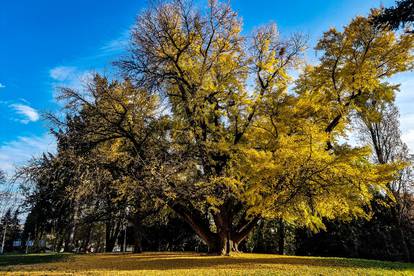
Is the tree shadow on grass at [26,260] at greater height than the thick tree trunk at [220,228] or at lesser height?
lesser

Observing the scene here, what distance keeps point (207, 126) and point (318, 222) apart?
22.4 feet

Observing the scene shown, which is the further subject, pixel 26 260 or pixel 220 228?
pixel 26 260

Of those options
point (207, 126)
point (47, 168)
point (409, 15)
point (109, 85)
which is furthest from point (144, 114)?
point (409, 15)

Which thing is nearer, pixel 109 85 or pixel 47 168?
pixel 47 168

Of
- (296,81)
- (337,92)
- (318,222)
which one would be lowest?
(318,222)

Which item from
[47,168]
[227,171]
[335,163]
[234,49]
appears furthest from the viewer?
[234,49]

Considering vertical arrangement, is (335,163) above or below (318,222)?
above

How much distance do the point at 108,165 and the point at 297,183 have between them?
7684 millimetres

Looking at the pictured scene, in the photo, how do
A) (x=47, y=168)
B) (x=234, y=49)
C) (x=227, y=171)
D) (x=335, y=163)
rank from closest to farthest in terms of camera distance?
(x=335, y=163) → (x=47, y=168) → (x=227, y=171) → (x=234, y=49)

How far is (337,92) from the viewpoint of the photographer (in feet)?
47.1

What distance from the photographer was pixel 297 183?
454 inches

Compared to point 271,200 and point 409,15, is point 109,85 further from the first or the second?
point 409,15

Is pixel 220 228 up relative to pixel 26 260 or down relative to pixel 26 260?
up

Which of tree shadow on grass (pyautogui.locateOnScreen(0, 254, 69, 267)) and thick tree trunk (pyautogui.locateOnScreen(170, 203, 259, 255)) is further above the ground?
thick tree trunk (pyautogui.locateOnScreen(170, 203, 259, 255))
